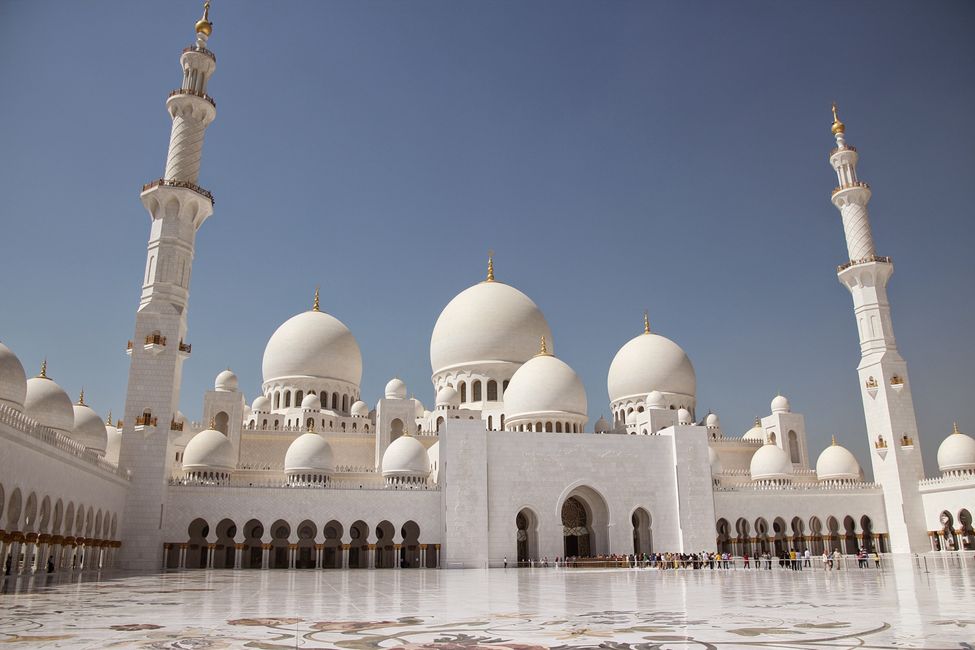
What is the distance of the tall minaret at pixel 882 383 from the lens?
2800 centimetres

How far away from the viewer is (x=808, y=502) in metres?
29.2

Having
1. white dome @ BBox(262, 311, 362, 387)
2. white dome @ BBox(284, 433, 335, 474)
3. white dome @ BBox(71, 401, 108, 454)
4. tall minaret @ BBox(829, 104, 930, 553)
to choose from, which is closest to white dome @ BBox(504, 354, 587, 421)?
white dome @ BBox(284, 433, 335, 474)

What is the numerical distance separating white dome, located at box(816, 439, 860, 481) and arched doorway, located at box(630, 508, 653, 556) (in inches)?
377

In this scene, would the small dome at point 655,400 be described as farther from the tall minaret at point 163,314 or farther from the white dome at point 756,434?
the tall minaret at point 163,314

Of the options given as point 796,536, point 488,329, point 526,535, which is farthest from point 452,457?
point 796,536

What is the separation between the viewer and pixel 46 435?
15.3 m

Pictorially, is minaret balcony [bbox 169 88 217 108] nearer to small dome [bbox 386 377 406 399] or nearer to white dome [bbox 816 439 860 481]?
small dome [bbox 386 377 406 399]

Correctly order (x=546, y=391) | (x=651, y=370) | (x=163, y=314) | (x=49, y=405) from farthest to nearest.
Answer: (x=651, y=370) < (x=546, y=391) < (x=163, y=314) < (x=49, y=405)

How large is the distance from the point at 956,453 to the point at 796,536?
269 inches

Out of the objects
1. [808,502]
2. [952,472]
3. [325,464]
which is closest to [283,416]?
[325,464]

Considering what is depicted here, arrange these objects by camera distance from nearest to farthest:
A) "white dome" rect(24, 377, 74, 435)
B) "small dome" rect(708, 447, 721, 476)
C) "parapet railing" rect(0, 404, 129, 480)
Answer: "parapet railing" rect(0, 404, 129, 480) → "white dome" rect(24, 377, 74, 435) → "small dome" rect(708, 447, 721, 476)

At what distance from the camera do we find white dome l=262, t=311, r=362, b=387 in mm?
32125

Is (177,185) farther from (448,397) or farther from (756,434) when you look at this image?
(756,434)

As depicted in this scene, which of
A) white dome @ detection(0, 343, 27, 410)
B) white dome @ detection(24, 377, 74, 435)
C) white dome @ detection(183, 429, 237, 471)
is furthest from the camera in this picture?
white dome @ detection(183, 429, 237, 471)
